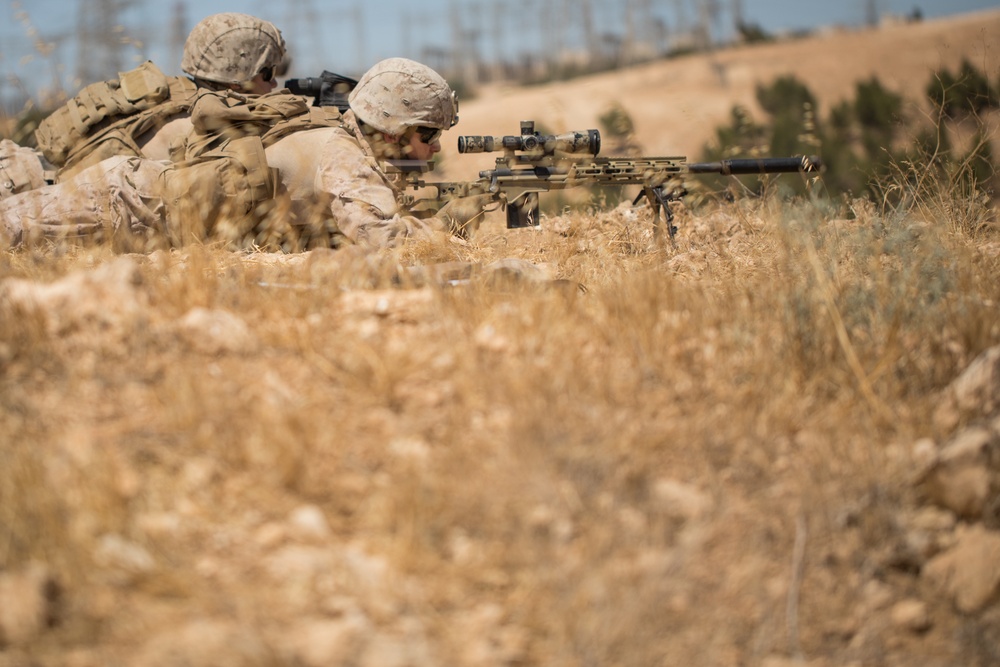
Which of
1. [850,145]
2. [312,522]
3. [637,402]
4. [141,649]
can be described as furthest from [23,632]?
[850,145]

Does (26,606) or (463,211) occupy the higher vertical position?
(463,211)

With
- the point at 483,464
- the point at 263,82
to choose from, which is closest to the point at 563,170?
the point at 263,82

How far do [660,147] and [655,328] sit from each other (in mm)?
23797

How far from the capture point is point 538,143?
16.5 ft

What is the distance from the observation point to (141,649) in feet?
6.05

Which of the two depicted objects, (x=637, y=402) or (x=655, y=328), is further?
(x=655, y=328)

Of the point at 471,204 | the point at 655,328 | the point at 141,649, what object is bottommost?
the point at 141,649

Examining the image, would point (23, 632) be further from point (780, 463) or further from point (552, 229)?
point (552, 229)

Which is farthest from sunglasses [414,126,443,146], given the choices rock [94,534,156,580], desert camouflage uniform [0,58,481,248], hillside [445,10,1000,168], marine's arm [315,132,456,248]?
hillside [445,10,1000,168]

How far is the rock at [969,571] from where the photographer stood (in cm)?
216

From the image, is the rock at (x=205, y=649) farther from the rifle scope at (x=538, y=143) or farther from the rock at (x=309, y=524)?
the rifle scope at (x=538, y=143)

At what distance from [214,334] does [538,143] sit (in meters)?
2.79

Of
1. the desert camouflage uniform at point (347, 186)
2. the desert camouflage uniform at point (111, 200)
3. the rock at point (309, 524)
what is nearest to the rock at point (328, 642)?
the rock at point (309, 524)

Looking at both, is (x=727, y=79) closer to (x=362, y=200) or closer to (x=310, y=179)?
(x=310, y=179)
